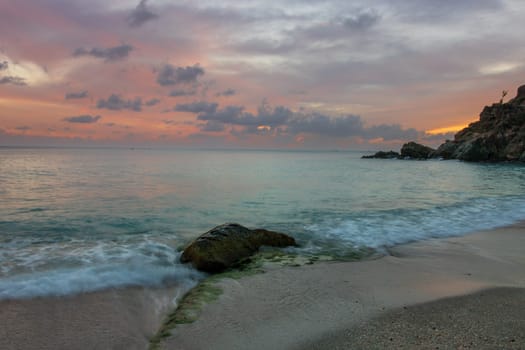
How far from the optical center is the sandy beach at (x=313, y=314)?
3822mm

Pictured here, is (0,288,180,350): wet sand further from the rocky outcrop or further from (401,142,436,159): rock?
(401,142,436,159): rock

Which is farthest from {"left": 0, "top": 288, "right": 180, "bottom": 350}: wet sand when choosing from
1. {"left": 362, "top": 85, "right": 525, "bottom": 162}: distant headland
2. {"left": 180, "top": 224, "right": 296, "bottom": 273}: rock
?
{"left": 362, "top": 85, "right": 525, "bottom": 162}: distant headland

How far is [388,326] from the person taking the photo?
4.10 m

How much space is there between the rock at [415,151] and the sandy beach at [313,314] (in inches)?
3510

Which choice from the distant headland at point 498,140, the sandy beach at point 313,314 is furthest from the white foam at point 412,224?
the distant headland at point 498,140

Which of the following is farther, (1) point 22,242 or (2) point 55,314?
(1) point 22,242

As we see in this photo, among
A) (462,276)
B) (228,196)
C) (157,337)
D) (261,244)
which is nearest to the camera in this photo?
(157,337)

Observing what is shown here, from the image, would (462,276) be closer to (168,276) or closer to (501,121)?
(168,276)

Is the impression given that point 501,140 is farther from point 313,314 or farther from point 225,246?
point 313,314

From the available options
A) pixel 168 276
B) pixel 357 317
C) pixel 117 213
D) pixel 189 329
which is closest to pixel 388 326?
pixel 357 317

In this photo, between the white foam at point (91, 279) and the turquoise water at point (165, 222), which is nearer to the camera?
the white foam at point (91, 279)

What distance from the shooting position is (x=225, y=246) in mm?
7266

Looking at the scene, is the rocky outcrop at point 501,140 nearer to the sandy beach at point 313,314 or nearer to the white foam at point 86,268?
the sandy beach at point 313,314

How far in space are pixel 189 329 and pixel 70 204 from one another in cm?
1334
